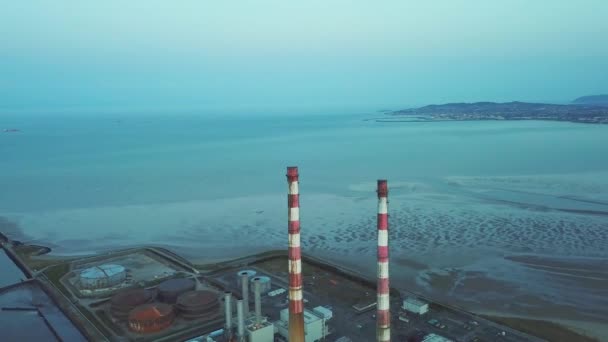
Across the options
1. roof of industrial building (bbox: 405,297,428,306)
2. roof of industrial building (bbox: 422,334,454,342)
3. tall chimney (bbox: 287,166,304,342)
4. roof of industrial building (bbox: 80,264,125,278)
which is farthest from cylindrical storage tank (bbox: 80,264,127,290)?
roof of industrial building (bbox: 422,334,454,342)

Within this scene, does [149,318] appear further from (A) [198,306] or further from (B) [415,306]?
(B) [415,306]

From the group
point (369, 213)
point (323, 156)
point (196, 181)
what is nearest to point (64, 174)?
point (196, 181)

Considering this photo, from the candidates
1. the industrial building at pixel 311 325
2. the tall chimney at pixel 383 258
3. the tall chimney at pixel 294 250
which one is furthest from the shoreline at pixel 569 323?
the tall chimney at pixel 294 250

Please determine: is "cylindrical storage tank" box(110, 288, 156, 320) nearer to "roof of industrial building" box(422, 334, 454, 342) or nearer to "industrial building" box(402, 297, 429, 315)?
"industrial building" box(402, 297, 429, 315)

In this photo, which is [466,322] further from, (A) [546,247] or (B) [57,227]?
(B) [57,227]

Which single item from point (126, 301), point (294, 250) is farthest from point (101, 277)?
point (294, 250)

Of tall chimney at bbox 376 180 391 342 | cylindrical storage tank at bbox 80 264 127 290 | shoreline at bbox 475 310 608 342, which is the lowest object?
shoreline at bbox 475 310 608 342

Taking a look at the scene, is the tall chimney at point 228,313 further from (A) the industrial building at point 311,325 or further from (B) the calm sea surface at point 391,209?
(B) the calm sea surface at point 391,209
